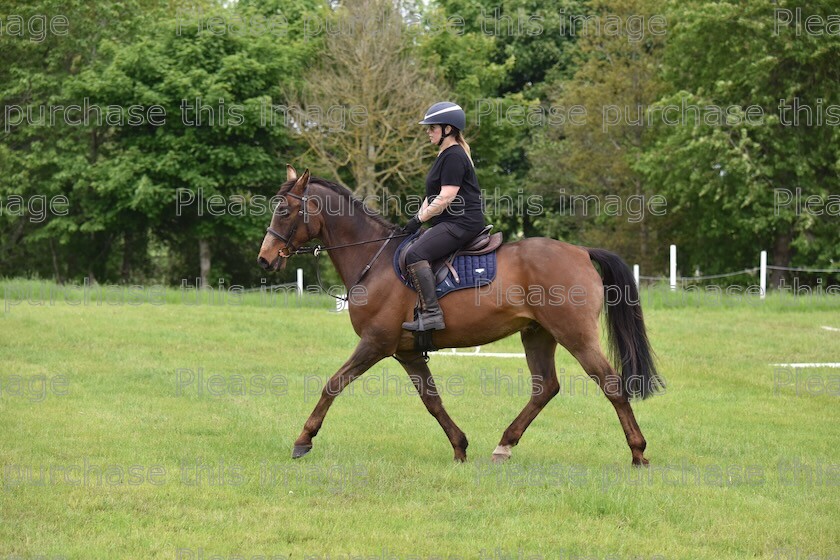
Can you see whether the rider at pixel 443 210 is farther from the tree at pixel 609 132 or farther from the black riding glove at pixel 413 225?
the tree at pixel 609 132

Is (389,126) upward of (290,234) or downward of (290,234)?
upward

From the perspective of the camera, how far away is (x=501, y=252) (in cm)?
945

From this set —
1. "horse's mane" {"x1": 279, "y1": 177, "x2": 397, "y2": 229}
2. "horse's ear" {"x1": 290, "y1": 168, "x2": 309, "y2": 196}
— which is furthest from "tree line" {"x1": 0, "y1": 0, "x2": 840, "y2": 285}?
"horse's ear" {"x1": 290, "y1": 168, "x2": 309, "y2": 196}

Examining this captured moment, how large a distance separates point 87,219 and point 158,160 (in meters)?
5.09

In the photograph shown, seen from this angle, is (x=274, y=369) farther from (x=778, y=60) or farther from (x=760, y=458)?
(x=778, y=60)

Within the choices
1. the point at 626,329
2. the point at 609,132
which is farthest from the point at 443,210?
the point at 609,132

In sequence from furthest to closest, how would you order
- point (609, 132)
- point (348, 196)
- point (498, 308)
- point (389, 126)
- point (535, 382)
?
point (609, 132), point (389, 126), point (348, 196), point (535, 382), point (498, 308)

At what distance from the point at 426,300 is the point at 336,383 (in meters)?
1.13

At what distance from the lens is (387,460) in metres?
9.31

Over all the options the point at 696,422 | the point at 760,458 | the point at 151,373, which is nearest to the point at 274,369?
the point at 151,373

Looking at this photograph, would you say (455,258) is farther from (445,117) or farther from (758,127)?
(758,127)

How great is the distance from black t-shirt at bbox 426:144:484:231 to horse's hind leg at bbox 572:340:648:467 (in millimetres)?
1574

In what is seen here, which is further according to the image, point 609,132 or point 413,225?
point 609,132

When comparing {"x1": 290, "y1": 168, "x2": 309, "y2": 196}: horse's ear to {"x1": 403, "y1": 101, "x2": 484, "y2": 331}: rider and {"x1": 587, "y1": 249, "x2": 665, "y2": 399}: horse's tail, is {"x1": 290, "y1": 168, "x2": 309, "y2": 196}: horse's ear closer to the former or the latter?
{"x1": 403, "y1": 101, "x2": 484, "y2": 331}: rider
